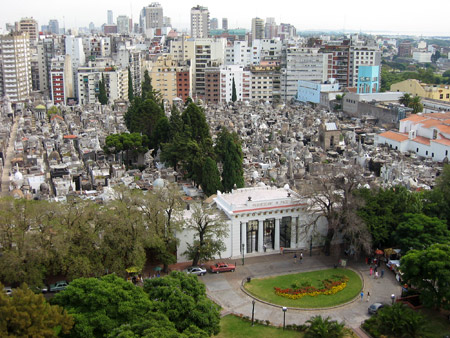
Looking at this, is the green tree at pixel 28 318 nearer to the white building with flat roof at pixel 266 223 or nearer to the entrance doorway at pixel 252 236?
the white building with flat roof at pixel 266 223

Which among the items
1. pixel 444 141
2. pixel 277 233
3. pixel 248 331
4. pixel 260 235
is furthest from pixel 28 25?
pixel 248 331

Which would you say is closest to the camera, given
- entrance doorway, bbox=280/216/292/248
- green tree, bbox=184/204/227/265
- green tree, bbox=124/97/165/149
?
green tree, bbox=184/204/227/265

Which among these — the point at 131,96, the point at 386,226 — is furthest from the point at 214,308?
the point at 131,96

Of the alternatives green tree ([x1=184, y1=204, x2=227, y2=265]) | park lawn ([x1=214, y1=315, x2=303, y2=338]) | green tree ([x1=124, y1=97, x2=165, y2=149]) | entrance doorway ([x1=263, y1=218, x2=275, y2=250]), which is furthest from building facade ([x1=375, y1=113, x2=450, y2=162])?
park lawn ([x1=214, y1=315, x2=303, y2=338])

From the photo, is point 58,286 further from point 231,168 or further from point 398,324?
point 231,168

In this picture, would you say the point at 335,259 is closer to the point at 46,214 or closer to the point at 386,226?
the point at 386,226

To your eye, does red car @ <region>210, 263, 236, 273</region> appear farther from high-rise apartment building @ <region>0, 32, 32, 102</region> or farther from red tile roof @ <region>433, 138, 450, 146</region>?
high-rise apartment building @ <region>0, 32, 32, 102</region>

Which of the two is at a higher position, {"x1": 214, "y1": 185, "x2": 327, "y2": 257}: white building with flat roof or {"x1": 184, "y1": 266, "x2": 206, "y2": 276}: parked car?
{"x1": 214, "y1": 185, "x2": 327, "y2": 257}: white building with flat roof
